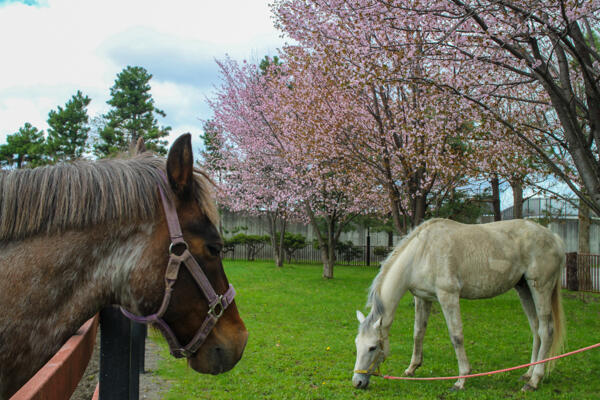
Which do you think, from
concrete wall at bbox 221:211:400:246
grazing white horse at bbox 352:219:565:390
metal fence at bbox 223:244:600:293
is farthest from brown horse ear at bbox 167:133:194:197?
concrete wall at bbox 221:211:400:246

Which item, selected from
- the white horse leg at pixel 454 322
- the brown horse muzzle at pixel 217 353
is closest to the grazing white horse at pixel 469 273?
the white horse leg at pixel 454 322

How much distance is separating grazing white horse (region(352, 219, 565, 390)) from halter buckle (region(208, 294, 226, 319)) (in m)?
4.12

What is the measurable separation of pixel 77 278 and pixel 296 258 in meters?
26.0

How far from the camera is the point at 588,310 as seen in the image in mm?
11352

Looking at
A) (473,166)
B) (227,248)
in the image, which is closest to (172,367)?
(473,166)

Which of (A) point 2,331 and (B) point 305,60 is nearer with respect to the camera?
(A) point 2,331

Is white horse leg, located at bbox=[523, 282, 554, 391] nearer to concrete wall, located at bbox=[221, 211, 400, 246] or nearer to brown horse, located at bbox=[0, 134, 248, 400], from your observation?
brown horse, located at bbox=[0, 134, 248, 400]

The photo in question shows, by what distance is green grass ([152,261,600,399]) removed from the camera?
522cm

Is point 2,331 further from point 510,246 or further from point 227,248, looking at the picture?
point 227,248

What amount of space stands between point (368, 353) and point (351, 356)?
185cm

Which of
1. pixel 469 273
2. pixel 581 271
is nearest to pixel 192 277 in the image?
pixel 469 273

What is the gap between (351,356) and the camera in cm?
682

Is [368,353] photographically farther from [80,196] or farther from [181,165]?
[80,196]

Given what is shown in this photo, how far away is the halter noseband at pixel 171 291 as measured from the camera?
1.47 meters
